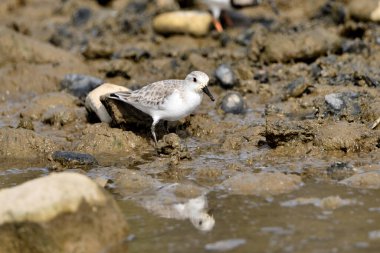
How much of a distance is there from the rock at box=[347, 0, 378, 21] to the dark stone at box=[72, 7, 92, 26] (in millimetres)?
5295

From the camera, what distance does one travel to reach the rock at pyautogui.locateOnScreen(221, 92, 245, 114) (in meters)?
9.44

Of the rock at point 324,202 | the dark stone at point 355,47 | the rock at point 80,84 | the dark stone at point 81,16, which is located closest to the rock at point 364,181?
the rock at point 324,202

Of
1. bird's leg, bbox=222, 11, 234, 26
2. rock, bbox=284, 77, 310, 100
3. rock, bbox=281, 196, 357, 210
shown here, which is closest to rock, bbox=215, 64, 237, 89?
rock, bbox=284, 77, 310, 100

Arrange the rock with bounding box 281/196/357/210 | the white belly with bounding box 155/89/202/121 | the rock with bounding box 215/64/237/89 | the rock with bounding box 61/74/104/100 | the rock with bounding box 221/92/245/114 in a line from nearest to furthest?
the rock with bounding box 281/196/357/210 → the white belly with bounding box 155/89/202/121 → the rock with bounding box 221/92/245/114 → the rock with bounding box 215/64/237/89 → the rock with bounding box 61/74/104/100

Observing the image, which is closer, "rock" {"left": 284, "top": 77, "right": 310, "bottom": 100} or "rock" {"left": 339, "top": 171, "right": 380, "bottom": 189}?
"rock" {"left": 339, "top": 171, "right": 380, "bottom": 189}

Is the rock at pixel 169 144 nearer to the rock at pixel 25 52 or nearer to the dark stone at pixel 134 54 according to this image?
the dark stone at pixel 134 54

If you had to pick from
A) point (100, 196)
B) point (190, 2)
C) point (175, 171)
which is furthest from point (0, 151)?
point (190, 2)

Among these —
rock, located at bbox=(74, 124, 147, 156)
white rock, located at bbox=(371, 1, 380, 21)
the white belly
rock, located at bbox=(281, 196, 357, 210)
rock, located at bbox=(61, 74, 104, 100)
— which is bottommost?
rock, located at bbox=(74, 124, 147, 156)

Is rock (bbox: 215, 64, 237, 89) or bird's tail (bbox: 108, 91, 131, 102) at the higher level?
bird's tail (bbox: 108, 91, 131, 102)

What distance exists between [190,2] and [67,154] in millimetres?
6585

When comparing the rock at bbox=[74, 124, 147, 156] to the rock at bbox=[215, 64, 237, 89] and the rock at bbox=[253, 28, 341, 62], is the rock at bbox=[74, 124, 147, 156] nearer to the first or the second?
the rock at bbox=[215, 64, 237, 89]

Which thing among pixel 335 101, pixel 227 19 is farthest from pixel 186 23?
pixel 335 101

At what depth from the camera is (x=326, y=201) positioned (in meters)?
6.20

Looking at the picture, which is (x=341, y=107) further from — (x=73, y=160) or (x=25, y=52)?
(x=25, y=52)
